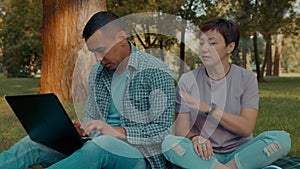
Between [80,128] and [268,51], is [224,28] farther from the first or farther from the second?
[268,51]

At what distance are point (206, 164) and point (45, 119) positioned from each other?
93 centimetres

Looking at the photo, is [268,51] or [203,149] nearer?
[203,149]

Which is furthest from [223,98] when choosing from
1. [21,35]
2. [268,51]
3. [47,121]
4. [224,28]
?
[21,35]

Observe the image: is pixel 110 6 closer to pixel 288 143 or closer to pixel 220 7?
pixel 220 7

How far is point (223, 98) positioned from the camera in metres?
2.63

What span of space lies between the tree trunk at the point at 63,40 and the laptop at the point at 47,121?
16.8 feet

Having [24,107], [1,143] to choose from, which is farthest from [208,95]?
[1,143]

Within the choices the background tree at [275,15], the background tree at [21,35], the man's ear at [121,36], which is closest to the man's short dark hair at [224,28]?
the man's ear at [121,36]

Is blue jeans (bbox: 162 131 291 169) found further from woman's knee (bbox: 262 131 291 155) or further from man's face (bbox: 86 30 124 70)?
man's face (bbox: 86 30 124 70)

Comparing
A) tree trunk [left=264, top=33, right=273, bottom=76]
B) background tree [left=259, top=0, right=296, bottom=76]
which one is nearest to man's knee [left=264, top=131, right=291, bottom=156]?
background tree [left=259, top=0, right=296, bottom=76]

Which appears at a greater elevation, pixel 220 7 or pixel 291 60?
pixel 220 7

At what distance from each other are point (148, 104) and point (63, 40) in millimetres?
5428

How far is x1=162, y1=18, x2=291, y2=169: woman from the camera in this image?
2473 millimetres

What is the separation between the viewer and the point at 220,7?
1997 centimetres
